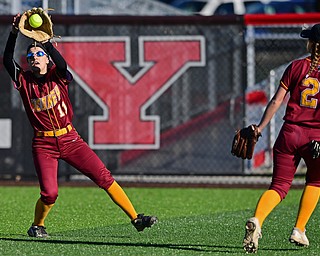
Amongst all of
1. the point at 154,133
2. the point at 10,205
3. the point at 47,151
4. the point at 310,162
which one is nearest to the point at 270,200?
the point at 310,162

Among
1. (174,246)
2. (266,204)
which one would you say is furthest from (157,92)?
(266,204)

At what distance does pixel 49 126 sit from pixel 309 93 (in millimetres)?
2335

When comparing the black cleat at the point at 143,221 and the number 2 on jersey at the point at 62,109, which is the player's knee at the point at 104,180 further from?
the number 2 on jersey at the point at 62,109

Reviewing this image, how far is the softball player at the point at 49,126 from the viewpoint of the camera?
8984 mm

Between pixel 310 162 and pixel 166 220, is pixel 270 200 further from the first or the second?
pixel 166 220

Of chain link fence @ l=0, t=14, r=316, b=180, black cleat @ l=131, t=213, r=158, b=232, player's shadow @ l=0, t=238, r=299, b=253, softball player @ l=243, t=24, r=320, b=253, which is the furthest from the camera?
chain link fence @ l=0, t=14, r=316, b=180

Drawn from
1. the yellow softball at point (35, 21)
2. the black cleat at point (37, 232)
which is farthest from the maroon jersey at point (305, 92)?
the black cleat at point (37, 232)

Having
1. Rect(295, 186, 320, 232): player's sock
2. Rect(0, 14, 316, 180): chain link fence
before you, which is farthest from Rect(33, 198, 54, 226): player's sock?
Rect(0, 14, 316, 180): chain link fence

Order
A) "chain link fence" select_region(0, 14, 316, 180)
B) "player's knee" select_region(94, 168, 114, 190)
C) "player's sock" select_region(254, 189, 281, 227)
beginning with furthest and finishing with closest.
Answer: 1. "chain link fence" select_region(0, 14, 316, 180)
2. "player's knee" select_region(94, 168, 114, 190)
3. "player's sock" select_region(254, 189, 281, 227)

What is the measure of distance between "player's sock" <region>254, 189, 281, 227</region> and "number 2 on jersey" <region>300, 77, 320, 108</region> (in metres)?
0.76

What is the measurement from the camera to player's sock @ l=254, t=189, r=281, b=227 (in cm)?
804

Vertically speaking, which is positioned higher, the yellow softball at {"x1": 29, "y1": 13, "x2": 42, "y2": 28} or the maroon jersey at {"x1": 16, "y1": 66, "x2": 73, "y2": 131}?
the yellow softball at {"x1": 29, "y1": 13, "x2": 42, "y2": 28}

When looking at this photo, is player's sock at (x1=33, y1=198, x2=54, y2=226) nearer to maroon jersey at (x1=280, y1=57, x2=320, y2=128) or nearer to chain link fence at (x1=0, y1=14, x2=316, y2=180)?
maroon jersey at (x1=280, y1=57, x2=320, y2=128)

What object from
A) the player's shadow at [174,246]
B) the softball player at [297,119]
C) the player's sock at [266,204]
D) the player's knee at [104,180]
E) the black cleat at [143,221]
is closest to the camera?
the player's sock at [266,204]
